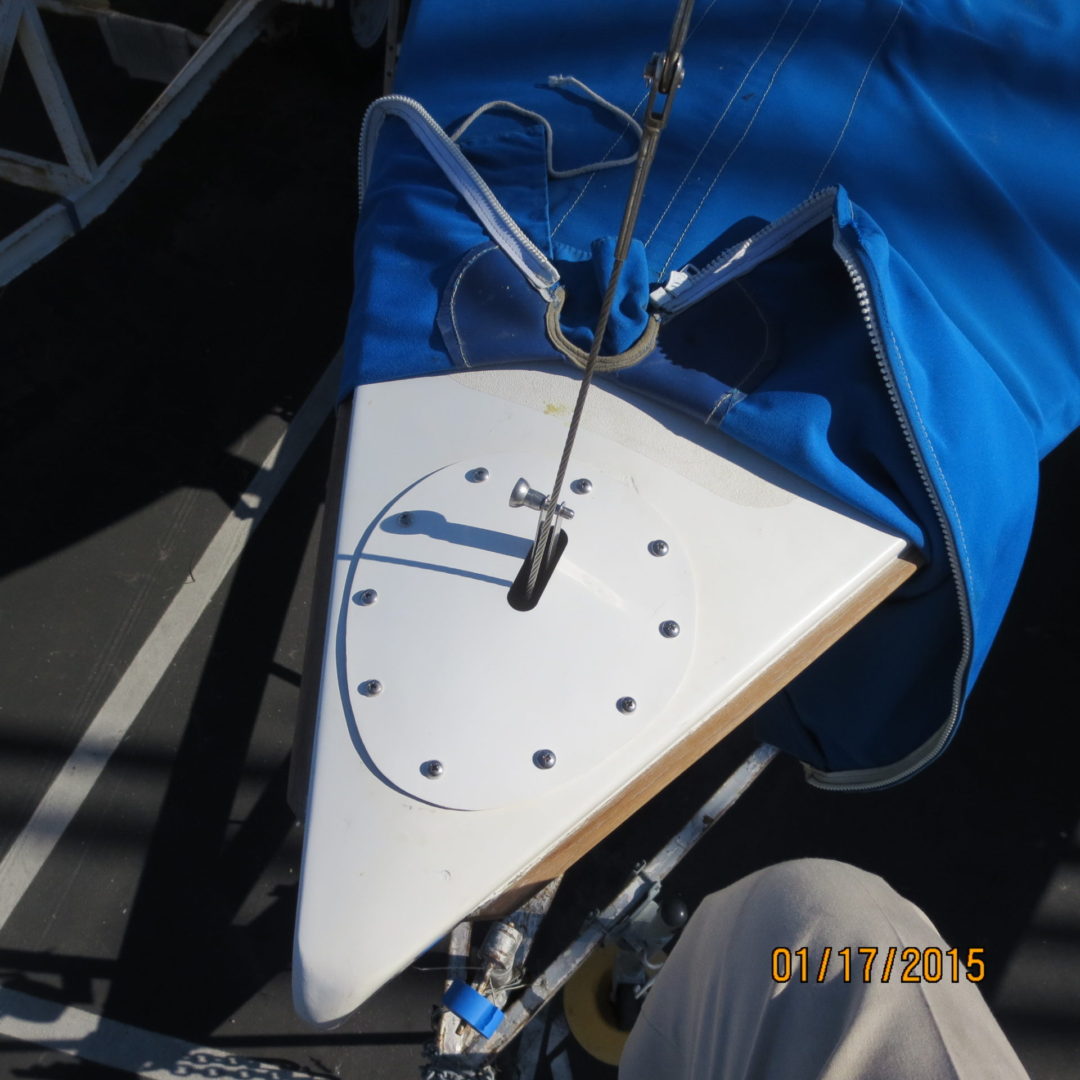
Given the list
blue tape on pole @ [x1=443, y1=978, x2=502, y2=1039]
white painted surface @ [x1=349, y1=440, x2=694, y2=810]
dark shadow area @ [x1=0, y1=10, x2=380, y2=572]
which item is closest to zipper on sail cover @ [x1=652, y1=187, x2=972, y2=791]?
white painted surface @ [x1=349, y1=440, x2=694, y2=810]

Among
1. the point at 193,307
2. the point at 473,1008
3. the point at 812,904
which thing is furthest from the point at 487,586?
the point at 193,307

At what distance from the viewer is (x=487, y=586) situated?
1171 mm

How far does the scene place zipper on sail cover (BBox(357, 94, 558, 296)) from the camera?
52.7 inches

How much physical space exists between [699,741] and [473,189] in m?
0.88

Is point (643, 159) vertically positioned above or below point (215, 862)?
above

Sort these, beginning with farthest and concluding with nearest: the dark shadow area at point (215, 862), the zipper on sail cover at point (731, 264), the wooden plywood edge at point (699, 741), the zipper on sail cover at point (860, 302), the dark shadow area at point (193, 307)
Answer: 1. the dark shadow area at point (193, 307)
2. the dark shadow area at point (215, 862)
3. the zipper on sail cover at point (731, 264)
4. the zipper on sail cover at point (860, 302)
5. the wooden plywood edge at point (699, 741)

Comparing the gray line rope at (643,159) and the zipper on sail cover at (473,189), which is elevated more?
the zipper on sail cover at (473,189)

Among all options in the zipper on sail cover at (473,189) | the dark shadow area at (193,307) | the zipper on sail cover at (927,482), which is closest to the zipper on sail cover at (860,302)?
the zipper on sail cover at (927,482)

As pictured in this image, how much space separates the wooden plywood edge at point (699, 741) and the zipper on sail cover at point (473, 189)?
0.62 meters

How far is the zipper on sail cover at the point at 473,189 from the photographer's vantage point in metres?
1.34

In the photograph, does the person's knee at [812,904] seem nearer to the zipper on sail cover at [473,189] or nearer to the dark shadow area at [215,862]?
the zipper on sail cover at [473,189]

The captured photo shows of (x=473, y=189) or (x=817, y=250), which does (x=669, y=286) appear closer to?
(x=817, y=250)

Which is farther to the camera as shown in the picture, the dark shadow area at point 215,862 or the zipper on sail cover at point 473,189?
the dark shadow area at point 215,862

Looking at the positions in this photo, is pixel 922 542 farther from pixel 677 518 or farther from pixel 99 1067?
pixel 99 1067
